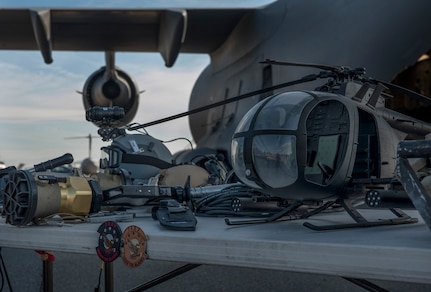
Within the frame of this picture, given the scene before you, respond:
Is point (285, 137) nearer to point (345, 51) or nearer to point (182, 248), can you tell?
point (182, 248)

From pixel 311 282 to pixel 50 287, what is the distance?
245 centimetres

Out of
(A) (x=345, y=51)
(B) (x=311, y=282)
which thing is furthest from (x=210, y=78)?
(B) (x=311, y=282)

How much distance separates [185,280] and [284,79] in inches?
156

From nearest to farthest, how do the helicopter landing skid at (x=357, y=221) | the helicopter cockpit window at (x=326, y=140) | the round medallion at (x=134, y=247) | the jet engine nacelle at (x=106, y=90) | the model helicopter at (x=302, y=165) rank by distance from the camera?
the round medallion at (x=134, y=247)
the helicopter landing skid at (x=357, y=221)
the model helicopter at (x=302, y=165)
the helicopter cockpit window at (x=326, y=140)
the jet engine nacelle at (x=106, y=90)

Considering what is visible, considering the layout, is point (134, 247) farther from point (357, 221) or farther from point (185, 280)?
point (185, 280)

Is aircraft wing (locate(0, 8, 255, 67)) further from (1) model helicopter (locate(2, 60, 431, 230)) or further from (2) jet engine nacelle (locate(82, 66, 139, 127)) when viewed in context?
(1) model helicopter (locate(2, 60, 431, 230))

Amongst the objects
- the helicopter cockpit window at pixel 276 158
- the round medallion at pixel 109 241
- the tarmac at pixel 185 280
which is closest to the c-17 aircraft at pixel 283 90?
the helicopter cockpit window at pixel 276 158

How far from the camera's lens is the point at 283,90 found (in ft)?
22.9

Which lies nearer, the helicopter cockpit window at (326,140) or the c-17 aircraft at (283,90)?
the c-17 aircraft at (283,90)

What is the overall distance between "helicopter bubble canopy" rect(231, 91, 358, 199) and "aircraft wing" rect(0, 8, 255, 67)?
7.22m

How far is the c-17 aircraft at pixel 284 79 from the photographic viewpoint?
1916mm

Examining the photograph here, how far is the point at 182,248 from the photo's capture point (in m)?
1.48

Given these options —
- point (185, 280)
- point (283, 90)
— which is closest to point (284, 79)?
point (283, 90)

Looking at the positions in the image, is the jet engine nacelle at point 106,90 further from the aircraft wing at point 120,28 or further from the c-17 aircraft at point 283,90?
the aircraft wing at point 120,28
